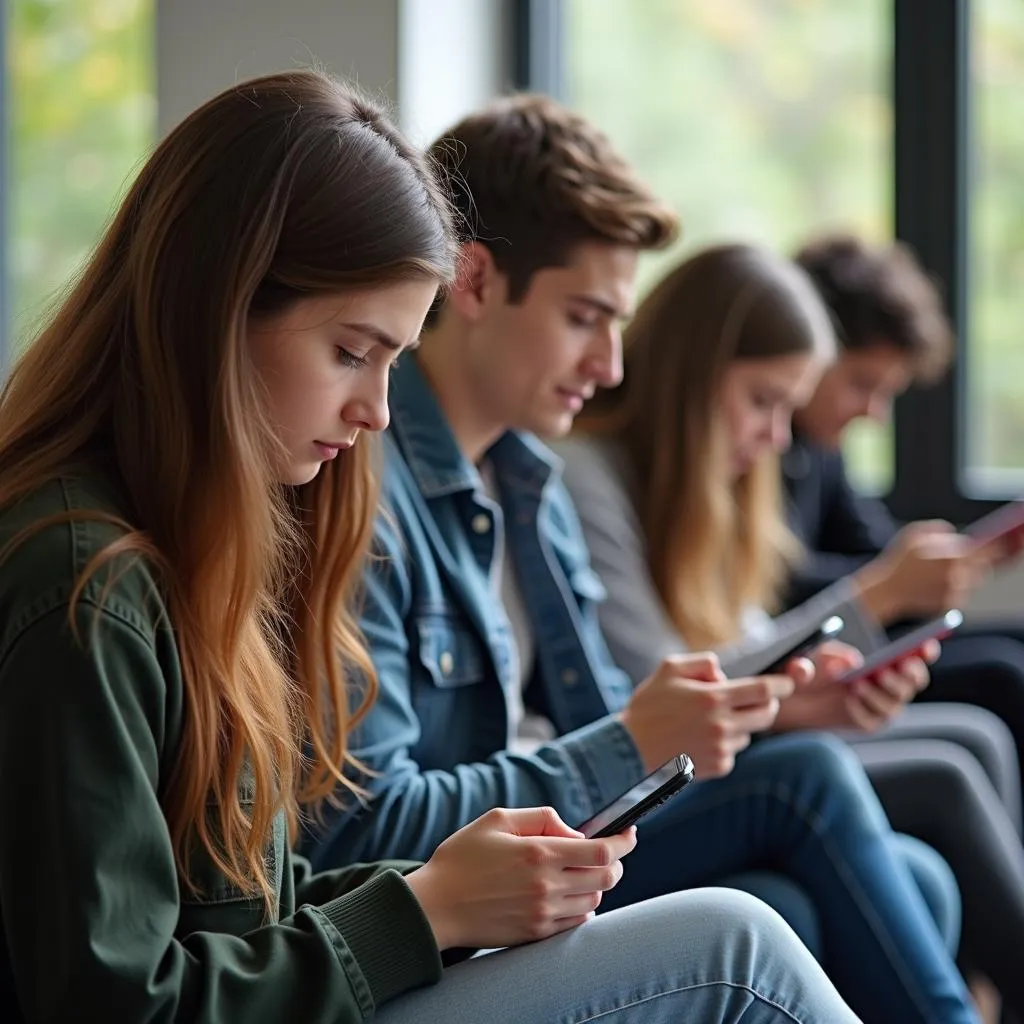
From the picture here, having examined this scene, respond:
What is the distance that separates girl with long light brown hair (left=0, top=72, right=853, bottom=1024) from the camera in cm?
85

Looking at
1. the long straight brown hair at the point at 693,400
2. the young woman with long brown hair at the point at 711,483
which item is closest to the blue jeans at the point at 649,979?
the young woman with long brown hair at the point at 711,483

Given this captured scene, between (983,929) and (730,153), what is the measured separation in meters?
1.78

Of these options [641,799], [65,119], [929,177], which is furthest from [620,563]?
[65,119]

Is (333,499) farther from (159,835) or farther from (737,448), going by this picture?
(737,448)

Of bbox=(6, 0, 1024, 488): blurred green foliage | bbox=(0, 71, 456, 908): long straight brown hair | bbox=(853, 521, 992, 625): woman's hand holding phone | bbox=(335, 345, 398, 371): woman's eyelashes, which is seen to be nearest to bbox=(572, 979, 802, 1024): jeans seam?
bbox=(0, 71, 456, 908): long straight brown hair

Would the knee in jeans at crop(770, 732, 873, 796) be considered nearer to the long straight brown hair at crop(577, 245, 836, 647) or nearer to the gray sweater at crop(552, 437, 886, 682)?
the gray sweater at crop(552, 437, 886, 682)

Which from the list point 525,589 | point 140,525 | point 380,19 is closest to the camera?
point 140,525

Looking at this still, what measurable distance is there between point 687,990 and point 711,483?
103 centimetres

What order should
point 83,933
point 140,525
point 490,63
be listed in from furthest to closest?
point 490,63
point 140,525
point 83,933

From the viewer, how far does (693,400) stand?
6.47 feet

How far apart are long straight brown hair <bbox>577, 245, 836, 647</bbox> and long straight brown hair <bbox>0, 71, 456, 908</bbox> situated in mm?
964

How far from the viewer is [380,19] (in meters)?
2.28

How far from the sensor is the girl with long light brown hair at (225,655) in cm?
85

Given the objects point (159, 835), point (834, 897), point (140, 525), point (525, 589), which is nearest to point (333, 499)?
point (140, 525)
